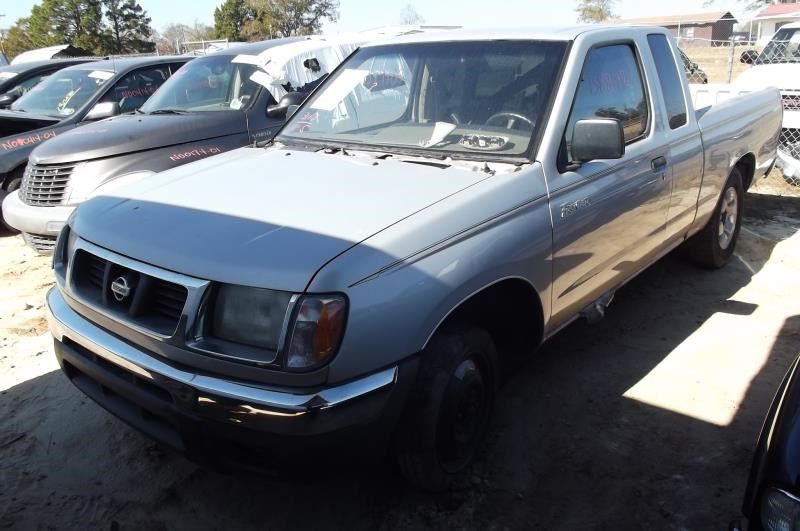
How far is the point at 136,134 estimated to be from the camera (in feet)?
19.0

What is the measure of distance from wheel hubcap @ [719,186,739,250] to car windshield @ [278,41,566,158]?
8.82 feet

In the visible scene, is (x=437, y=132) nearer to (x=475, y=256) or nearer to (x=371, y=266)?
Answer: (x=475, y=256)

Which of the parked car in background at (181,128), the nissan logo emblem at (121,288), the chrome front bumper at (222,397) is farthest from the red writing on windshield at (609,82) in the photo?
the parked car in background at (181,128)

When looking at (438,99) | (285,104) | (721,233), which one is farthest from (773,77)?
(438,99)

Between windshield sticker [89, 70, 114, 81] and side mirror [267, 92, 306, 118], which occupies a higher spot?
windshield sticker [89, 70, 114, 81]

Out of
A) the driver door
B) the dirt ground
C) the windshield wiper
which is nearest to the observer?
the dirt ground

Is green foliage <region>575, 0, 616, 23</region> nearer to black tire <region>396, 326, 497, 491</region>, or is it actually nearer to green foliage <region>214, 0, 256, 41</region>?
green foliage <region>214, 0, 256, 41</region>

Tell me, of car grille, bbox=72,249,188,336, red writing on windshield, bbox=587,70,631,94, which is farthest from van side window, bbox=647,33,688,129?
car grille, bbox=72,249,188,336

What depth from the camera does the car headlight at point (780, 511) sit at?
163 cm

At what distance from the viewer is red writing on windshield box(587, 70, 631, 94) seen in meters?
3.44

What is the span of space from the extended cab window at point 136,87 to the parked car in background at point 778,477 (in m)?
7.29

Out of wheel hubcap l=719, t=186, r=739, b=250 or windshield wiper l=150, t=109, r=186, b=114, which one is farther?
windshield wiper l=150, t=109, r=186, b=114

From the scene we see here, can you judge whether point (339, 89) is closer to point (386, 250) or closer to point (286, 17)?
point (386, 250)

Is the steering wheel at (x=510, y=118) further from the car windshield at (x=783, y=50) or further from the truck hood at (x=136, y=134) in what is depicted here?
the car windshield at (x=783, y=50)
